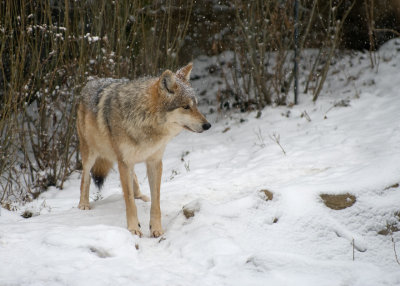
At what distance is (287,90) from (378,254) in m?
4.95

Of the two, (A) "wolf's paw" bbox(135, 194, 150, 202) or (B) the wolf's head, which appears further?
→ (A) "wolf's paw" bbox(135, 194, 150, 202)

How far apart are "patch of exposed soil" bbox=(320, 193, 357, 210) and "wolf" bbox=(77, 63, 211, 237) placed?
123 centimetres

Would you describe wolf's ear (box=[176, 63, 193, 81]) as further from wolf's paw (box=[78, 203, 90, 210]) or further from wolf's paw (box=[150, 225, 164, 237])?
wolf's paw (box=[78, 203, 90, 210])

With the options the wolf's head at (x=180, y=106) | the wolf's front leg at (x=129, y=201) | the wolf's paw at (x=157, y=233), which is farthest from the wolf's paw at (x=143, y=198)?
the wolf's head at (x=180, y=106)

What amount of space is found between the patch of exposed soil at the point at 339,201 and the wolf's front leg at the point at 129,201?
1.72 metres

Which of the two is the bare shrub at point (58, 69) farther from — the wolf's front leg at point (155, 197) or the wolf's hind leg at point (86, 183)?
the wolf's front leg at point (155, 197)

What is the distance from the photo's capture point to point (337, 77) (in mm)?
8391

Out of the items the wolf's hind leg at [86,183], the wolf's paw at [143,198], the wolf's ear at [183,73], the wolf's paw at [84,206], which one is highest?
the wolf's ear at [183,73]

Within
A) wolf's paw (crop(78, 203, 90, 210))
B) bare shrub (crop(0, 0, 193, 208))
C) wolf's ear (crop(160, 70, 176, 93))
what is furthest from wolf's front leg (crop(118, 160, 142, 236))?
bare shrub (crop(0, 0, 193, 208))

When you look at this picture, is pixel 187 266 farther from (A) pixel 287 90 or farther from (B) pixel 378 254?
(A) pixel 287 90

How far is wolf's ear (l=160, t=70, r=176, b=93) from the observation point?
12.2 feet

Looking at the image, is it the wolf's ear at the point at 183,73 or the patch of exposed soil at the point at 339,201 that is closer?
the patch of exposed soil at the point at 339,201

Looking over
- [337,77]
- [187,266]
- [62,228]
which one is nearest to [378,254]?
[187,266]

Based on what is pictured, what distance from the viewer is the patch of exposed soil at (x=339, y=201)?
361 cm
